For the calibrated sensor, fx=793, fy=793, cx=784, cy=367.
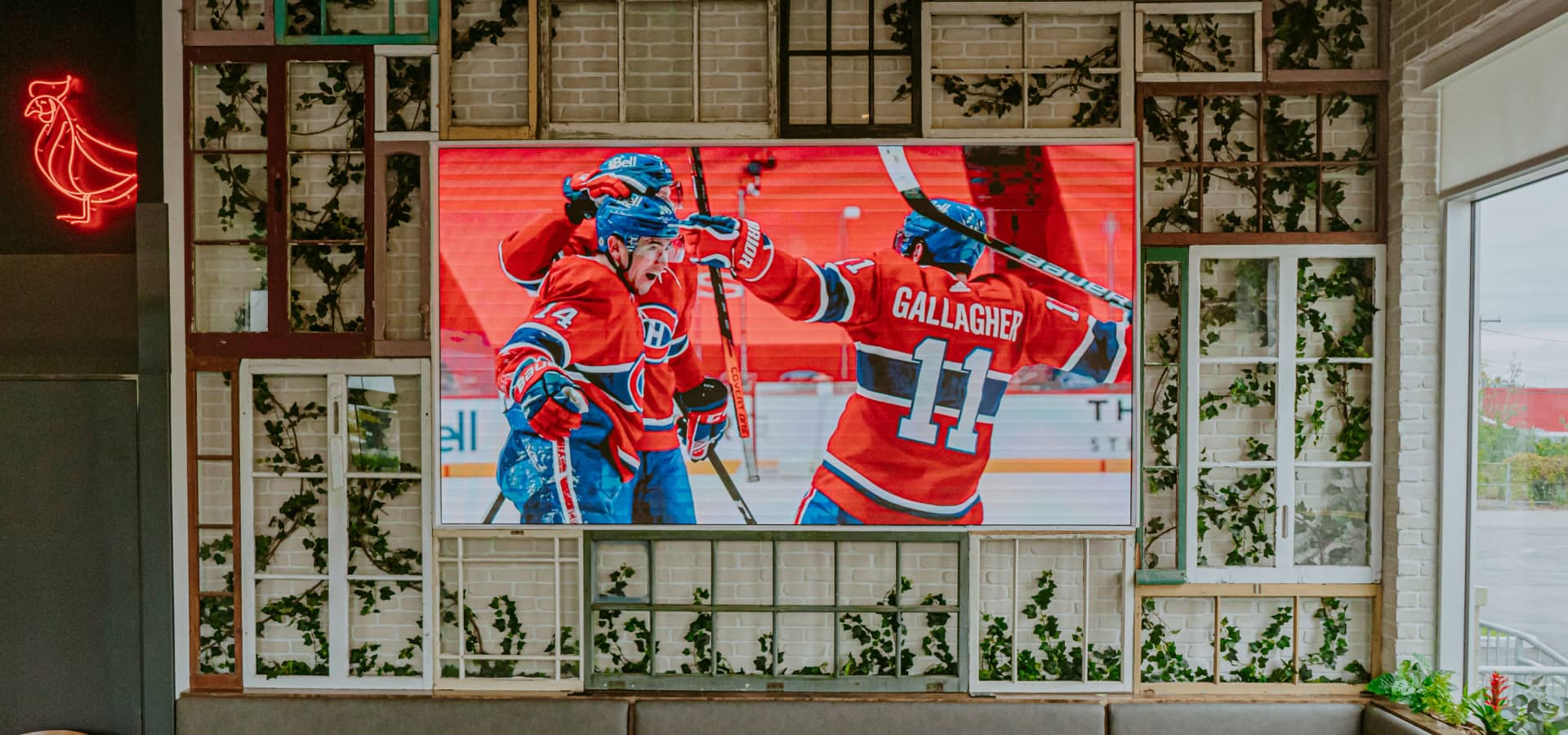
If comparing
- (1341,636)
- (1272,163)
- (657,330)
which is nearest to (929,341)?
(657,330)

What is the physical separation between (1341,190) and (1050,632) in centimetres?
230

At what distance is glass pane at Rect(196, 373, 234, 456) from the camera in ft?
11.5

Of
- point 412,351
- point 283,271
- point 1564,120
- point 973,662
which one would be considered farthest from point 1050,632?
point 283,271

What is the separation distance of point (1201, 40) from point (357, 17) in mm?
3694

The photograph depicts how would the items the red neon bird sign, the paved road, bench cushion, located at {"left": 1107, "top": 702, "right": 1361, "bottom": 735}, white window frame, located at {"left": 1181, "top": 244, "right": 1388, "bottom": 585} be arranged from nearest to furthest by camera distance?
the paved road → bench cushion, located at {"left": 1107, "top": 702, "right": 1361, "bottom": 735} → white window frame, located at {"left": 1181, "top": 244, "right": 1388, "bottom": 585} → the red neon bird sign

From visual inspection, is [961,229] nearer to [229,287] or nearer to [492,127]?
[492,127]

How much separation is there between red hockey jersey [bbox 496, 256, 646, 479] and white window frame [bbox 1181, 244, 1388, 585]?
94.4 inches

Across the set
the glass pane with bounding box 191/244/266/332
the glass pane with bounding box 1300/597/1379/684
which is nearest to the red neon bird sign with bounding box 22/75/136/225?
the glass pane with bounding box 191/244/266/332

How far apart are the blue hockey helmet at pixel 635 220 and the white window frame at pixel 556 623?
4.25 feet

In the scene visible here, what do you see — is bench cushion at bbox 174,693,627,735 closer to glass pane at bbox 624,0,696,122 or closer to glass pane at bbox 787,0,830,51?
glass pane at bbox 624,0,696,122

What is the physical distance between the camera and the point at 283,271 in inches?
136

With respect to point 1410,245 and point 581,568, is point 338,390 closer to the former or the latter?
point 581,568

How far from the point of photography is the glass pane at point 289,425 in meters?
3.50

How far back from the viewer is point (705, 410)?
3.41 metres
